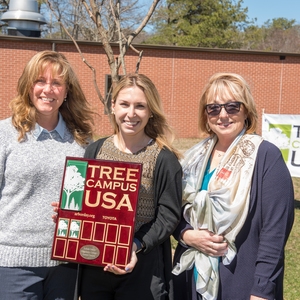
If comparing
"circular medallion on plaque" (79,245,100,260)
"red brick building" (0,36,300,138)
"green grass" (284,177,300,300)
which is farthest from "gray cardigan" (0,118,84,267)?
"red brick building" (0,36,300,138)

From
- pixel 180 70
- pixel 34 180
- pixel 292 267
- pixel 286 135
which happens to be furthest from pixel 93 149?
pixel 180 70

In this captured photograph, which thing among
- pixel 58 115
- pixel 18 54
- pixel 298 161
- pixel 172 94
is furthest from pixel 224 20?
pixel 58 115

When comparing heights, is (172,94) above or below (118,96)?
above

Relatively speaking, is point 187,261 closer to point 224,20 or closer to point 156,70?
point 156,70

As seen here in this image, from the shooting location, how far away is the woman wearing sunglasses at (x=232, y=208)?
239cm

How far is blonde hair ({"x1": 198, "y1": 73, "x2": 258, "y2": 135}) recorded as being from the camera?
257 cm

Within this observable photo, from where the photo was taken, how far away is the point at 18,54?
20344 millimetres

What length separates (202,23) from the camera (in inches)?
1304

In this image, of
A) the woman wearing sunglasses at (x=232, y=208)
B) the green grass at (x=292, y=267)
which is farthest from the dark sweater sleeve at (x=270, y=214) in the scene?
the green grass at (x=292, y=267)

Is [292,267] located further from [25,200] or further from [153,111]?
[25,200]

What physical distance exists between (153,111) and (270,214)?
829mm

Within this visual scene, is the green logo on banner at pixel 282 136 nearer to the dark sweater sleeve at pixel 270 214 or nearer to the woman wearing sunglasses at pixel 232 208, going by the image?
the woman wearing sunglasses at pixel 232 208

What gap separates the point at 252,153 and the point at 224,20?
108 ft

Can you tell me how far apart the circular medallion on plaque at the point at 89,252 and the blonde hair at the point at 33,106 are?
0.64 metres
